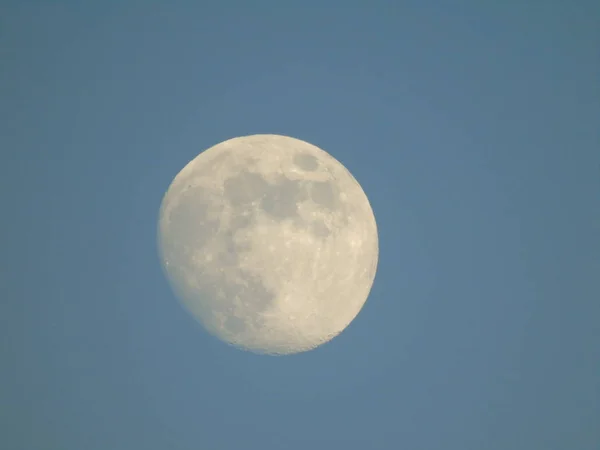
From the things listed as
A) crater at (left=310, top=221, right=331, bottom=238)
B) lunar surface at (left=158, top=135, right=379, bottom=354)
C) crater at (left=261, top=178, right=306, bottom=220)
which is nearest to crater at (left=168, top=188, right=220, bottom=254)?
lunar surface at (left=158, top=135, right=379, bottom=354)

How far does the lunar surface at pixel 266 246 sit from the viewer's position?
530cm

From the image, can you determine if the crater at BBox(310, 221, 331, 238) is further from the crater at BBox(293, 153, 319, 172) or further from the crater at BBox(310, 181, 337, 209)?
the crater at BBox(293, 153, 319, 172)

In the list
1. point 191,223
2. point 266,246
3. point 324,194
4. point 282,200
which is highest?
point 324,194

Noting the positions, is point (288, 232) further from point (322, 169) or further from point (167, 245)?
point (167, 245)

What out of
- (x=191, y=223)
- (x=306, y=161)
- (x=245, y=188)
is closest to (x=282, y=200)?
(x=245, y=188)

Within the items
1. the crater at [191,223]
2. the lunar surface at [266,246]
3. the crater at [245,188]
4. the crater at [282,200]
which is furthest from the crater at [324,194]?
the crater at [191,223]

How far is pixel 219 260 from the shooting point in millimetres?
5297

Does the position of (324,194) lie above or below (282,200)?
above

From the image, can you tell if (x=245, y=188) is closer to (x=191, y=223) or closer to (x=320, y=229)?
(x=191, y=223)

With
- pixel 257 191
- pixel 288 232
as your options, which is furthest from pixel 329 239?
pixel 257 191

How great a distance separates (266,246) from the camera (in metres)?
5.29

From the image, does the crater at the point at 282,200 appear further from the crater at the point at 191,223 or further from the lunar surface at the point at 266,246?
the crater at the point at 191,223

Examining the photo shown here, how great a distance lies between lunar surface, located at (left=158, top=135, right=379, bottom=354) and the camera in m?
5.30

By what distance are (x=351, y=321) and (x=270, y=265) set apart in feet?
4.47
